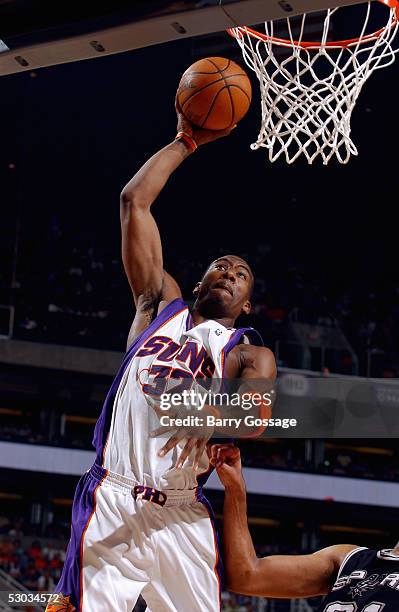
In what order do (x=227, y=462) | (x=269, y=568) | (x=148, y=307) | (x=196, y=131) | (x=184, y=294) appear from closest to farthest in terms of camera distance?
(x=227, y=462) < (x=269, y=568) < (x=148, y=307) < (x=196, y=131) < (x=184, y=294)

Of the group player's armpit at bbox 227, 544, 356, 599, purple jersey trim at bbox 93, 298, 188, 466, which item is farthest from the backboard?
player's armpit at bbox 227, 544, 356, 599

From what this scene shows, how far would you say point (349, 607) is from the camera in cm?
284

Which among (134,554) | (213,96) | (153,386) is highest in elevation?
(213,96)

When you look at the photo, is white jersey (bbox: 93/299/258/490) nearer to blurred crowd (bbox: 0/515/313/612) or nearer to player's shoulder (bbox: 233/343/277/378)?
player's shoulder (bbox: 233/343/277/378)

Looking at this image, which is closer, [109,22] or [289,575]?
[109,22]

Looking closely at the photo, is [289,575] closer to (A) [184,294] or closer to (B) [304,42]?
(B) [304,42]

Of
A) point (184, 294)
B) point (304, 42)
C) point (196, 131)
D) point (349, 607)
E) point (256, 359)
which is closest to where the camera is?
point (349, 607)

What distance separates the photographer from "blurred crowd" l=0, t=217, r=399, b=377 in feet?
40.1

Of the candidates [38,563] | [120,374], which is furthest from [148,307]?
[38,563]

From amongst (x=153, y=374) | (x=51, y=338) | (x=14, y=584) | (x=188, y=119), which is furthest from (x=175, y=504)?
(x=51, y=338)

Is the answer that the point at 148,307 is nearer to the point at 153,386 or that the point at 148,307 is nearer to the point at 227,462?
the point at 153,386

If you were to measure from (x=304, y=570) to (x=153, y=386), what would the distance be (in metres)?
0.82

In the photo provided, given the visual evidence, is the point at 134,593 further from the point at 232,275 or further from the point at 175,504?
the point at 232,275

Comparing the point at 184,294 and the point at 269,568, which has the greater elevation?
the point at 184,294
